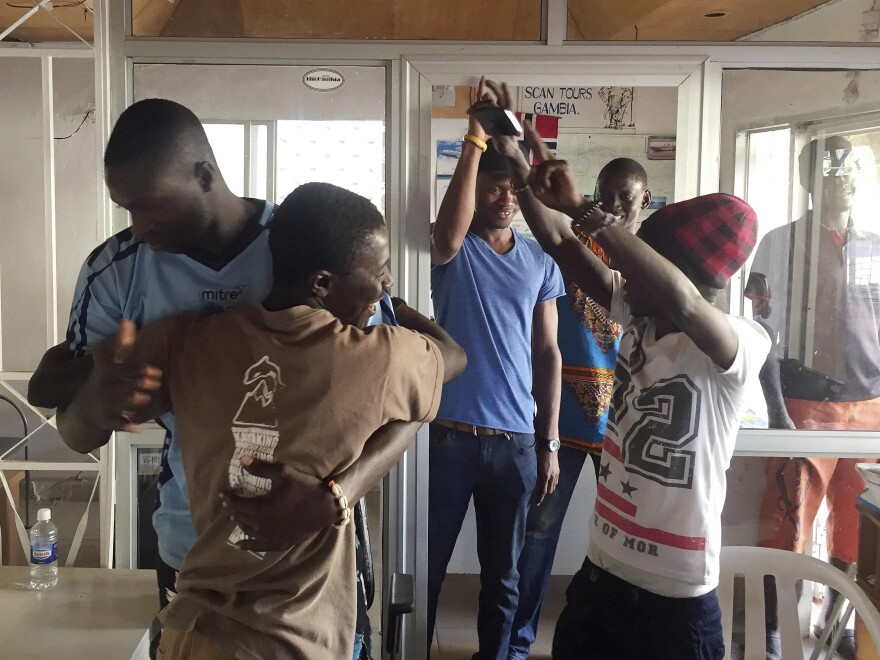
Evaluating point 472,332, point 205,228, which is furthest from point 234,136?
point 472,332

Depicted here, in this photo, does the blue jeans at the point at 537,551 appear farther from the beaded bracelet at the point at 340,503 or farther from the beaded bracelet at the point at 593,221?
the beaded bracelet at the point at 340,503

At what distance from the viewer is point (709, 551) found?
1501mm

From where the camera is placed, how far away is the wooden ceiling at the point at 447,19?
1.99 m

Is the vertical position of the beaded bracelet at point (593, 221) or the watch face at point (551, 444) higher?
the beaded bracelet at point (593, 221)

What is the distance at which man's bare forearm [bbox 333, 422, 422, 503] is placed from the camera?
4.00 ft

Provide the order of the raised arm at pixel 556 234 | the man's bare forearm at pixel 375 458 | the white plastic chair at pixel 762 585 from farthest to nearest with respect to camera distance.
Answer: the white plastic chair at pixel 762 585 < the raised arm at pixel 556 234 < the man's bare forearm at pixel 375 458

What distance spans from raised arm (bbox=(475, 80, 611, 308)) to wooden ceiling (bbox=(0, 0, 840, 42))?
448mm

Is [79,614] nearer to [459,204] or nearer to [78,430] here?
[78,430]

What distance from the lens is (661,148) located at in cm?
205

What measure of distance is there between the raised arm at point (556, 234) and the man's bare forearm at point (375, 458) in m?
0.65

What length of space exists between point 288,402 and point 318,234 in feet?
1.00

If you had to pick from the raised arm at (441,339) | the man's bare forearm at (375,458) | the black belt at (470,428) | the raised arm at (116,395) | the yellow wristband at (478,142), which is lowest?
the black belt at (470,428)

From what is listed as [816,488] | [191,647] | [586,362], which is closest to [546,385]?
[586,362]

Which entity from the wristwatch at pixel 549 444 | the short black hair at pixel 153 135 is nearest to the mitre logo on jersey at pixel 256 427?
the short black hair at pixel 153 135
